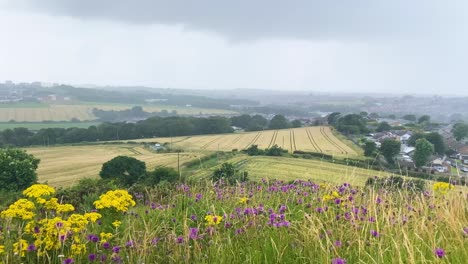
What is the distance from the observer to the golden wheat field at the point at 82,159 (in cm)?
4334

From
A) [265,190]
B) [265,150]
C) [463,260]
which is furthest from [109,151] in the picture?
[463,260]

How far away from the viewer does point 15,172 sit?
3650 centimetres

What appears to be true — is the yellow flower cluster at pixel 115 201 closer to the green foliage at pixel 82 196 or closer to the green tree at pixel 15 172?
the green foliage at pixel 82 196

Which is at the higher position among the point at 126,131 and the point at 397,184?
the point at 397,184

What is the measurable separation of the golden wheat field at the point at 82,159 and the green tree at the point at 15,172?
2.21 m

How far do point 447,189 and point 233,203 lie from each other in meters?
3.41

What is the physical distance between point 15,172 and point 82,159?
18.6 meters

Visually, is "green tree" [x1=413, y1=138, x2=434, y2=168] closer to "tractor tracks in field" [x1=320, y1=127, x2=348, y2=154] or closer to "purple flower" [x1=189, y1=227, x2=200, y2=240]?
"tractor tracks in field" [x1=320, y1=127, x2=348, y2=154]

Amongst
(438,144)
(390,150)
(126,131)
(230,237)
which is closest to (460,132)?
(438,144)

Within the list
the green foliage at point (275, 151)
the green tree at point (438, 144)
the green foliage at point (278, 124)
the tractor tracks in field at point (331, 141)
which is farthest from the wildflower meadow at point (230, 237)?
the green foliage at point (278, 124)

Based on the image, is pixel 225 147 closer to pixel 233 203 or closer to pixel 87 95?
pixel 233 203

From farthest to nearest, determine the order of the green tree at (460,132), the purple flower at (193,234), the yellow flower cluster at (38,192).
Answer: the green tree at (460,132) → the yellow flower cluster at (38,192) → the purple flower at (193,234)

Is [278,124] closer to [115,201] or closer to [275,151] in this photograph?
[275,151]

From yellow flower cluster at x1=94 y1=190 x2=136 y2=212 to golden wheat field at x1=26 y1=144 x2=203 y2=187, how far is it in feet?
100
